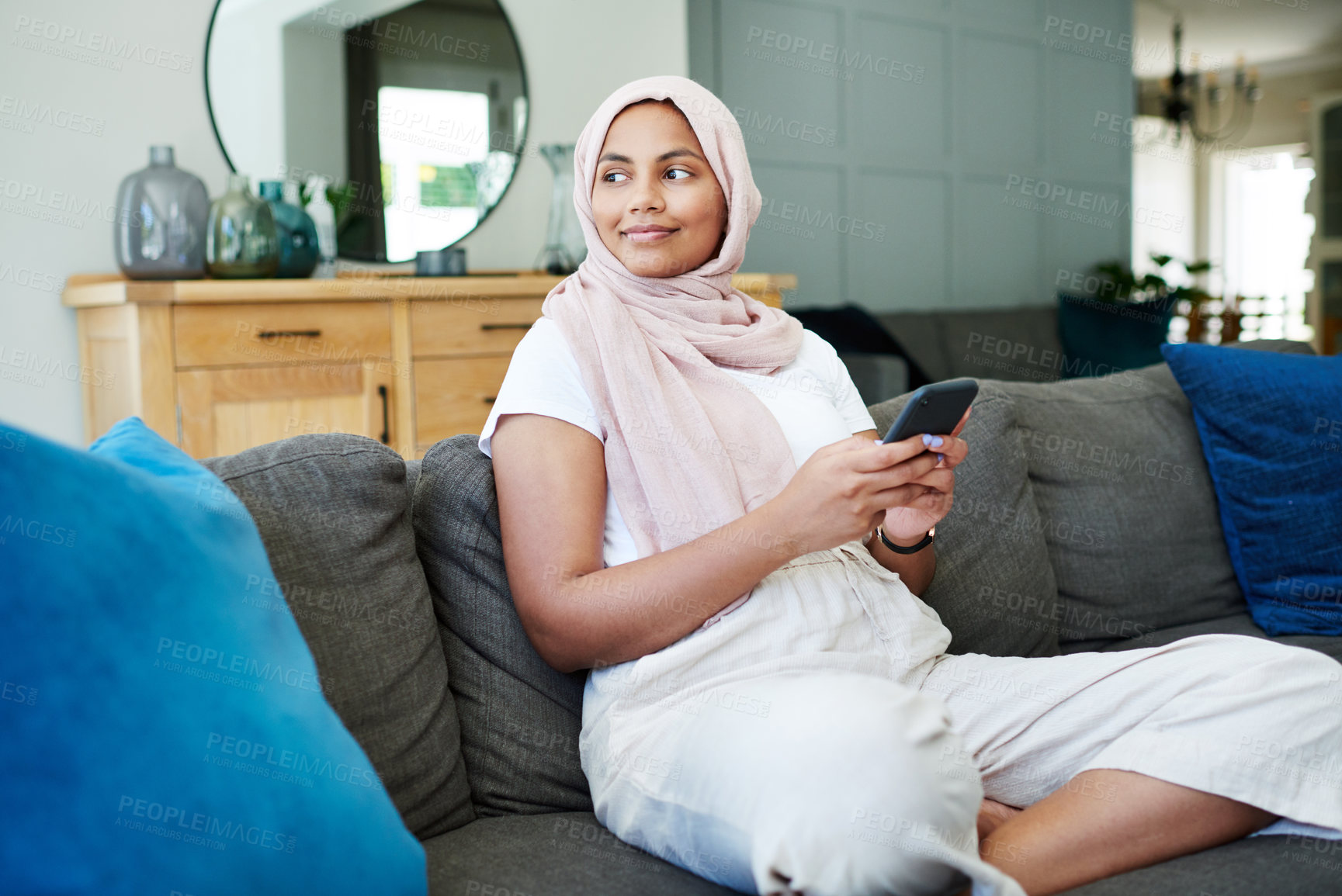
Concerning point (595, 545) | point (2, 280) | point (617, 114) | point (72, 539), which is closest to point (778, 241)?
point (2, 280)

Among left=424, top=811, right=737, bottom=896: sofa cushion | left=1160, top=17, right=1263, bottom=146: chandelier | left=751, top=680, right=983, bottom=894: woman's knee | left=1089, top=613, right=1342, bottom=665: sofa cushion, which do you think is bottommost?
left=424, top=811, right=737, bottom=896: sofa cushion

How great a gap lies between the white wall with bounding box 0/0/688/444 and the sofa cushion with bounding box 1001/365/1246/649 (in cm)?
235


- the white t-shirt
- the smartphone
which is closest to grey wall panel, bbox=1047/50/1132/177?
the white t-shirt

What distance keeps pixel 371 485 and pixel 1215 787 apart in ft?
3.02

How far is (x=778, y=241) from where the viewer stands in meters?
4.70

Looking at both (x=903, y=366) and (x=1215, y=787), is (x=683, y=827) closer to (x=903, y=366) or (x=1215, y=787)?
(x=1215, y=787)

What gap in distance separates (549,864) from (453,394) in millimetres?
1988

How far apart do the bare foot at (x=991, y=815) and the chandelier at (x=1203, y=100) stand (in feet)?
19.5

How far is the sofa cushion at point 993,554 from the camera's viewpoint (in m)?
1.59

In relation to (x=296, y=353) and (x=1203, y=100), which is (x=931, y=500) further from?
(x=1203, y=100)

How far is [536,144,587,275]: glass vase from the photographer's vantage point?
3.35 m

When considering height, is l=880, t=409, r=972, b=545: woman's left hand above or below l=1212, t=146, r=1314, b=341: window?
below

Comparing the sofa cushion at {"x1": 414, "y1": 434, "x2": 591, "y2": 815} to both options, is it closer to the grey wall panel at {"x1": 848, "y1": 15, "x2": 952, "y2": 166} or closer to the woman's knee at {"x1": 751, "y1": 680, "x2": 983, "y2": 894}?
the woman's knee at {"x1": 751, "y1": 680, "x2": 983, "y2": 894}

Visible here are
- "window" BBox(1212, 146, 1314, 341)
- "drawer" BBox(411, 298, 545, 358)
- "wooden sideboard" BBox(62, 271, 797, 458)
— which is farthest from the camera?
"window" BBox(1212, 146, 1314, 341)
